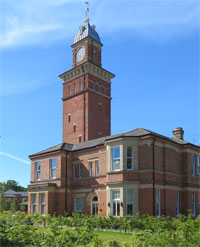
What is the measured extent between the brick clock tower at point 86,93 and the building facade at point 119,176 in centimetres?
176

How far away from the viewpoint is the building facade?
79.5 feet

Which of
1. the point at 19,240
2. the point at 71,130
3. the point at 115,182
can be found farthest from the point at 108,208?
the point at 71,130

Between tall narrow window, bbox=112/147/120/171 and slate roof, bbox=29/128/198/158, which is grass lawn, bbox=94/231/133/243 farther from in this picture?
slate roof, bbox=29/128/198/158

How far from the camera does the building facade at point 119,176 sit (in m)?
24.2

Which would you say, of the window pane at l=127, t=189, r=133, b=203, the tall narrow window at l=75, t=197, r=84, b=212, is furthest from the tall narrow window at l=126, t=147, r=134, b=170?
the tall narrow window at l=75, t=197, r=84, b=212

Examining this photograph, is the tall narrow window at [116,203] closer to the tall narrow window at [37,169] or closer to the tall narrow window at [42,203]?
the tall narrow window at [42,203]

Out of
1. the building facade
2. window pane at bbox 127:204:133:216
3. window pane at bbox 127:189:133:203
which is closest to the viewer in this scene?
window pane at bbox 127:204:133:216

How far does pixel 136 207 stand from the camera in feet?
77.9

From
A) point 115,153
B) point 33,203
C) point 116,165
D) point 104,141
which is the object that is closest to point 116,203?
point 116,165

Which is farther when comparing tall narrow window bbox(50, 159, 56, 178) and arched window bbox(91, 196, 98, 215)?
tall narrow window bbox(50, 159, 56, 178)

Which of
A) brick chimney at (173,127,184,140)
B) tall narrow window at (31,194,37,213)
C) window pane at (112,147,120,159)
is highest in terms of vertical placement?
brick chimney at (173,127,184,140)

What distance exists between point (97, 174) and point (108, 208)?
402cm

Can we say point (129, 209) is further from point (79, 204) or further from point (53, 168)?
point (53, 168)

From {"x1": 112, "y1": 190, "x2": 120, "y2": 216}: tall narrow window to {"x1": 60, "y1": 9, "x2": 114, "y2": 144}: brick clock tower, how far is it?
49.4ft
